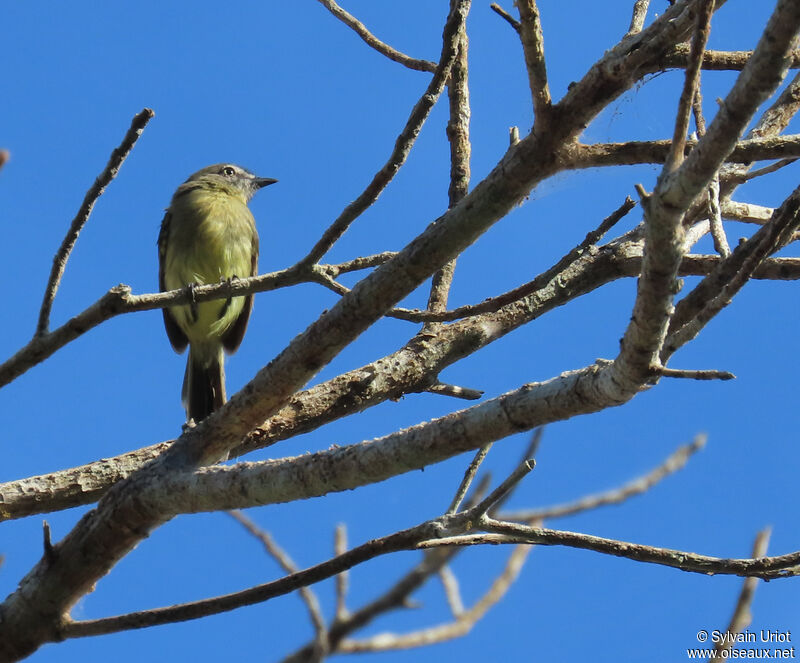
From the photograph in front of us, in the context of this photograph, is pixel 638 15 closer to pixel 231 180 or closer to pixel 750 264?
pixel 750 264

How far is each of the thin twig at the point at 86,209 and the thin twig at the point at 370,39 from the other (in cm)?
185

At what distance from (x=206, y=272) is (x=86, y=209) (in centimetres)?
430

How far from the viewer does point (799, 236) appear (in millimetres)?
3189

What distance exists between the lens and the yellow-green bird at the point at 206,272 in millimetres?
6922

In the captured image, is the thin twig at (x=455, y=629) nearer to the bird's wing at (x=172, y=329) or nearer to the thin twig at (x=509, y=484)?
the thin twig at (x=509, y=484)

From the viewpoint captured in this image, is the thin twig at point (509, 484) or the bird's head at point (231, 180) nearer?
the thin twig at point (509, 484)

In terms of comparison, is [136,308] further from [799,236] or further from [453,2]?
[799,236]

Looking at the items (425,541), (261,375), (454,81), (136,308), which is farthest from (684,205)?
(454,81)

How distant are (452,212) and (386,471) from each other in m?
0.76

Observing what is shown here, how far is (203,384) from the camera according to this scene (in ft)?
22.4

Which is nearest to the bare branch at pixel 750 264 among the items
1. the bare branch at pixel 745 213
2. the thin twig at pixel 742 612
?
the thin twig at pixel 742 612

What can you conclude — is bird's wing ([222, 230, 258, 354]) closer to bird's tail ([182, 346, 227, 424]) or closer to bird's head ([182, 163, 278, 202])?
bird's tail ([182, 346, 227, 424])

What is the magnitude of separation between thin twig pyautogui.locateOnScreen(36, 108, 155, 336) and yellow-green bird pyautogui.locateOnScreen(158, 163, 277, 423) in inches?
146

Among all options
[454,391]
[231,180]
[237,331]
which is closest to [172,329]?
[237,331]
